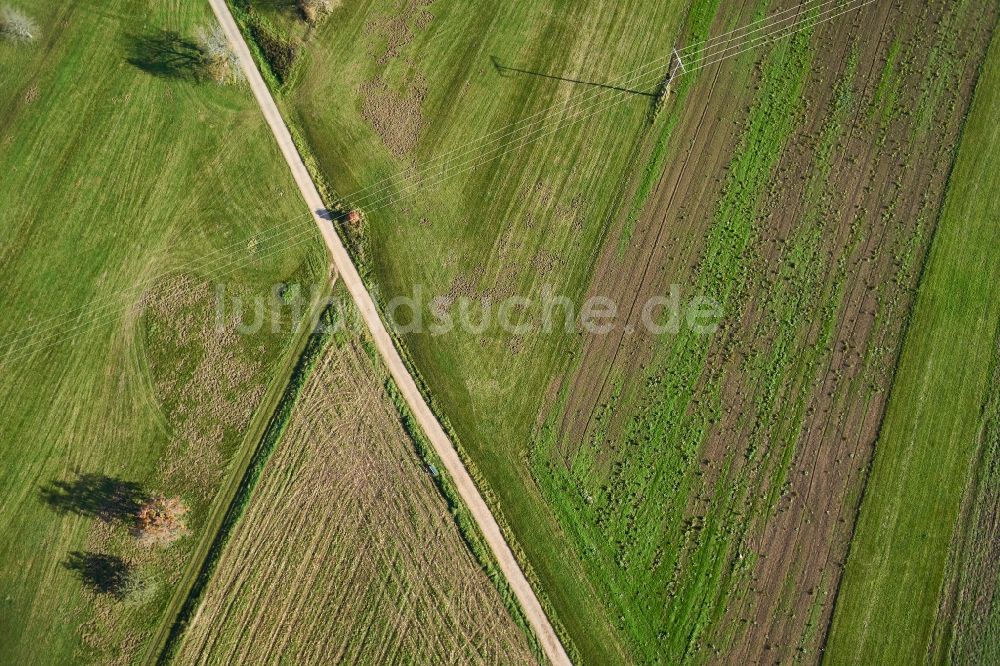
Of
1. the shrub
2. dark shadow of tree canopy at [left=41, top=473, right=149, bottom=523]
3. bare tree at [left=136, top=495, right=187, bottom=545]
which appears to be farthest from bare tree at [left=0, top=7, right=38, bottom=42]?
bare tree at [left=136, top=495, right=187, bottom=545]

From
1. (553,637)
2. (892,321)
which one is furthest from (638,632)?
(892,321)

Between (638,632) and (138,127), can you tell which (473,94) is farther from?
(638,632)

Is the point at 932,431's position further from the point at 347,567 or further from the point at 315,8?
the point at 315,8

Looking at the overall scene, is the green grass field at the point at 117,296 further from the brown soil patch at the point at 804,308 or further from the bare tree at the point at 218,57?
the brown soil patch at the point at 804,308

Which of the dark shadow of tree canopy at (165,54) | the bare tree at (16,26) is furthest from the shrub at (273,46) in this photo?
the bare tree at (16,26)

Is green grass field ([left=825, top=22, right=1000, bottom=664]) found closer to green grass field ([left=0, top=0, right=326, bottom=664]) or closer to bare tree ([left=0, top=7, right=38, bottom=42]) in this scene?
A: green grass field ([left=0, top=0, right=326, bottom=664])

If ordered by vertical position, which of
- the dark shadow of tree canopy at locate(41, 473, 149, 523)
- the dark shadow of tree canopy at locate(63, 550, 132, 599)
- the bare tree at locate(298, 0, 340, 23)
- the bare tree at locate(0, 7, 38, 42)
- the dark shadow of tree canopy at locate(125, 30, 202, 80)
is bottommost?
the dark shadow of tree canopy at locate(63, 550, 132, 599)

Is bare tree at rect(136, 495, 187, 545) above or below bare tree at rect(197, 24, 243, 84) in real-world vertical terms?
below
